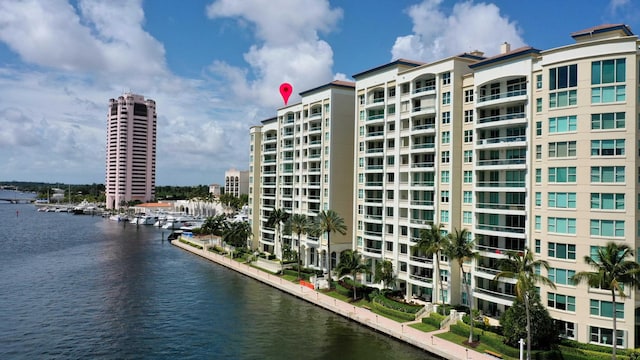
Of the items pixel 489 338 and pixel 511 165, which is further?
pixel 511 165

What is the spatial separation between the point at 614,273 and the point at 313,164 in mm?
63528

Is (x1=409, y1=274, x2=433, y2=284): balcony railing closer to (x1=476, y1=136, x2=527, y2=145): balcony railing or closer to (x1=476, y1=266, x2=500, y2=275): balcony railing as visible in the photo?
(x1=476, y1=266, x2=500, y2=275): balcony railing

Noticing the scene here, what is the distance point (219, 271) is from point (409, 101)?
56.1m

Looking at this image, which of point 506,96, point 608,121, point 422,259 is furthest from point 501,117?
point 422,259

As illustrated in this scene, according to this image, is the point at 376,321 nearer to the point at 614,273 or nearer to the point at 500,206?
the point at 500,206

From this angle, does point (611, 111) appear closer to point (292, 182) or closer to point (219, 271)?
point (292, 182)

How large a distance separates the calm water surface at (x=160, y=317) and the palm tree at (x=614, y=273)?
61.5 ft

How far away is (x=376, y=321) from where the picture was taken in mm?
63000

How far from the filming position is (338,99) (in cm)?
9394

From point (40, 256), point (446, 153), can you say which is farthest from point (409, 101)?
point (40, 256)

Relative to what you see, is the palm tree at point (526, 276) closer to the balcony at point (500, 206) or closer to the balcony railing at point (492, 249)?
the balcony railing at point (492, 249)

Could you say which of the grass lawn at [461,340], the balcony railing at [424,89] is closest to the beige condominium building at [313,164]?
the balcony railing at [424,89]

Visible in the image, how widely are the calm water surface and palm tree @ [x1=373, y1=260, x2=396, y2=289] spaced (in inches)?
398

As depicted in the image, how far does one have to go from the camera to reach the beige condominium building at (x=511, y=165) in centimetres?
4997
